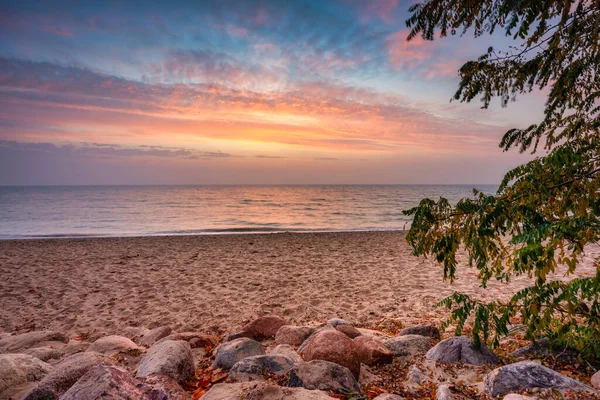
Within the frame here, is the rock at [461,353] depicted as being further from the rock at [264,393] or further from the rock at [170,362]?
the rock at [170,362]

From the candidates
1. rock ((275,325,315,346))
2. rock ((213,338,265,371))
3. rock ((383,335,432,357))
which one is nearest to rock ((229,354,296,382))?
rock ((213,338,265,371))

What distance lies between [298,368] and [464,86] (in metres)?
4.38

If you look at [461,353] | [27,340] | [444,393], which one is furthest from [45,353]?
[461,353]

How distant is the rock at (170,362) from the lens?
377 centimetres

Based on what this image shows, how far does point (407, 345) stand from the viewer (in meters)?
4.67

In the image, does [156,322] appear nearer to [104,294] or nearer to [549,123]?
[104,294]

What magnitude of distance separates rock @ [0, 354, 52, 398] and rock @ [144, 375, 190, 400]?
161 cm

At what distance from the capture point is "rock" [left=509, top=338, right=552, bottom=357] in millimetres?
4113

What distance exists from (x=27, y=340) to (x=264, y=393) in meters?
5.47

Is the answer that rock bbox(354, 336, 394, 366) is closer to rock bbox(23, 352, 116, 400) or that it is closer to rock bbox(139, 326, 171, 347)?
rock bbox(23, 352, 116, 400)

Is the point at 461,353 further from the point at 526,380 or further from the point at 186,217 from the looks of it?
the point at 186,217

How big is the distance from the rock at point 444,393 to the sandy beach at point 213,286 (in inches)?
149

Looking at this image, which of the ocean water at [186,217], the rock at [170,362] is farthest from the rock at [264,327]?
the ocean water at [186,217]

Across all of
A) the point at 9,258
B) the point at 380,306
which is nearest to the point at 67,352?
the point at 380,306
